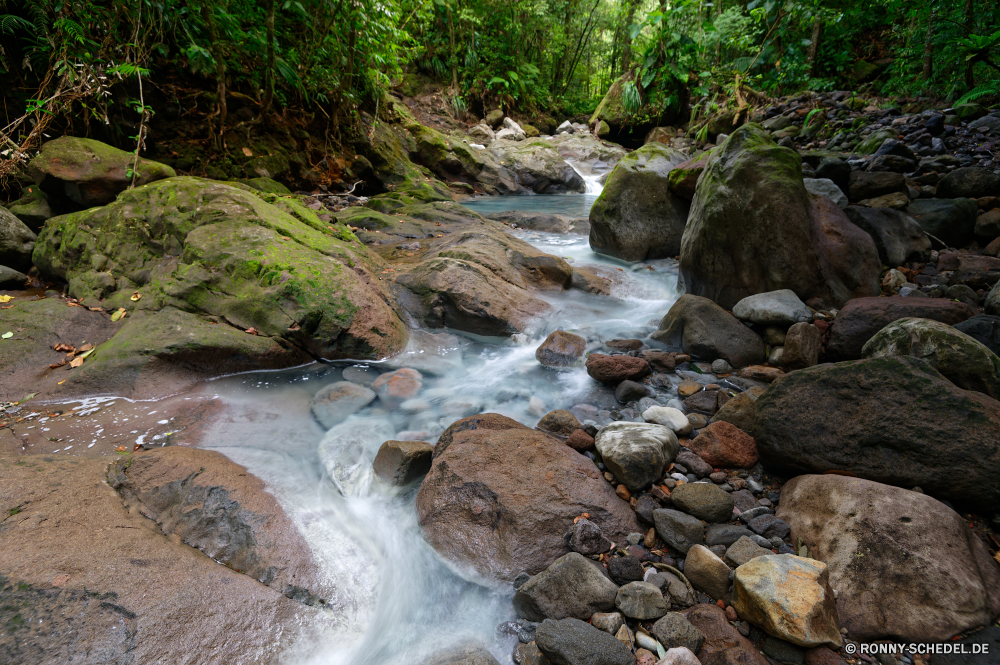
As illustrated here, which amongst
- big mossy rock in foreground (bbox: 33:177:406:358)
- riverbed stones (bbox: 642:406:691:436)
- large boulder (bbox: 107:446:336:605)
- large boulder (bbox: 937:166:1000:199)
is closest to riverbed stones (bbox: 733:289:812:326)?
riverbed stones (bbox: 642:406:691:436)

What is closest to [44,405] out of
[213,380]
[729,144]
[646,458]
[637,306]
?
[213,380]

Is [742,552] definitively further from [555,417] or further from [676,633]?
[555,417]

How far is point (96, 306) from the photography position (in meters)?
4.18

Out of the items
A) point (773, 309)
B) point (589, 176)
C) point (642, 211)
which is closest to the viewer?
point (773, 309)

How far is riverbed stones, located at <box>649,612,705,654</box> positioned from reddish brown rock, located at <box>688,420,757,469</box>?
44.9 inches

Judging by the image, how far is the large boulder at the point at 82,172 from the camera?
4.84 meters

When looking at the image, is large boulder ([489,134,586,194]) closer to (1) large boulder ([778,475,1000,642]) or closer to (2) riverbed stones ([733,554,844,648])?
(1) large boulder ([778,475,1000,642])

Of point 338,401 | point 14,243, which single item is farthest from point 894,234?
point 14,243

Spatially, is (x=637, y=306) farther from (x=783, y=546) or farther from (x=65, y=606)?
(x=65, y=606)

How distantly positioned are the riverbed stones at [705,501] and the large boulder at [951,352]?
1236mm

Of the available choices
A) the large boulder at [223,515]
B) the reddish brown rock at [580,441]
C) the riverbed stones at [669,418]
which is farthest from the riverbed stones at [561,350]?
the large boulder at [223,515]

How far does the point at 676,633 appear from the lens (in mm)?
1758

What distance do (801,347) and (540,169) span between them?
12.2m

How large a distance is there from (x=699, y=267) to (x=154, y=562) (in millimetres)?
5157
